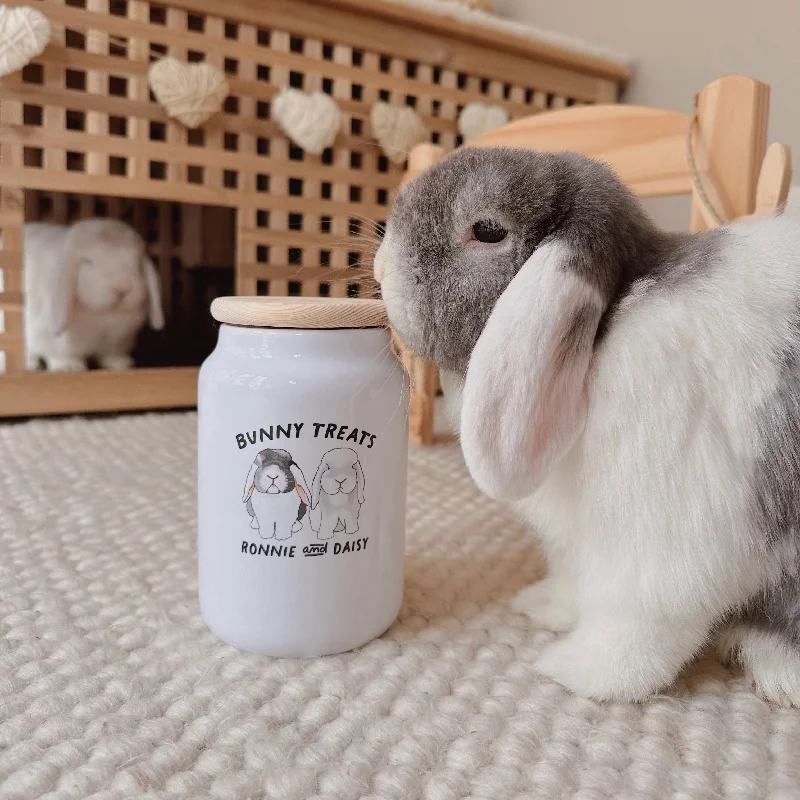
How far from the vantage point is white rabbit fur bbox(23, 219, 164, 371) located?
4.52ft

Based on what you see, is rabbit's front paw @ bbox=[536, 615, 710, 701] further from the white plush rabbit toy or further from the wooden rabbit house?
the wooden rabbit house

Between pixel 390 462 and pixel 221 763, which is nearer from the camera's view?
pixel 221 763

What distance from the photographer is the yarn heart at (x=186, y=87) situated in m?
1.23

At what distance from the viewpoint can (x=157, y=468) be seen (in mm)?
1027

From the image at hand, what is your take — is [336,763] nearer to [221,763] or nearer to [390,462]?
[221,763]

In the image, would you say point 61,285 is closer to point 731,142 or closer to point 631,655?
point 731,142

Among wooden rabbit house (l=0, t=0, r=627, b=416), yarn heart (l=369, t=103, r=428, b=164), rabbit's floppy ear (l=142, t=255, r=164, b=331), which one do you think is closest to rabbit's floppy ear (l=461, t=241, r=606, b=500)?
wooden rabbit house (l=0, t=0, r=627, b=416)

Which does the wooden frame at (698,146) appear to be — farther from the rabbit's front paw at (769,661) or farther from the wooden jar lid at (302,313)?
the rabbit's front paw at (769,661)

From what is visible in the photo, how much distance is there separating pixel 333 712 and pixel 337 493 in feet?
0.45

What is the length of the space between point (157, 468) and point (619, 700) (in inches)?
28.2

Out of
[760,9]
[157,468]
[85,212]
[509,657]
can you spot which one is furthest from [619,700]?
[85,212]

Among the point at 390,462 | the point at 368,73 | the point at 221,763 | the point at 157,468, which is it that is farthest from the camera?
the point at 368,73

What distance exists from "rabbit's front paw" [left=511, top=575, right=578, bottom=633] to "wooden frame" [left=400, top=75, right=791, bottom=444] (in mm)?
207

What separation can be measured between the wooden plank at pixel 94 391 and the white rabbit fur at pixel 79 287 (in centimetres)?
12
